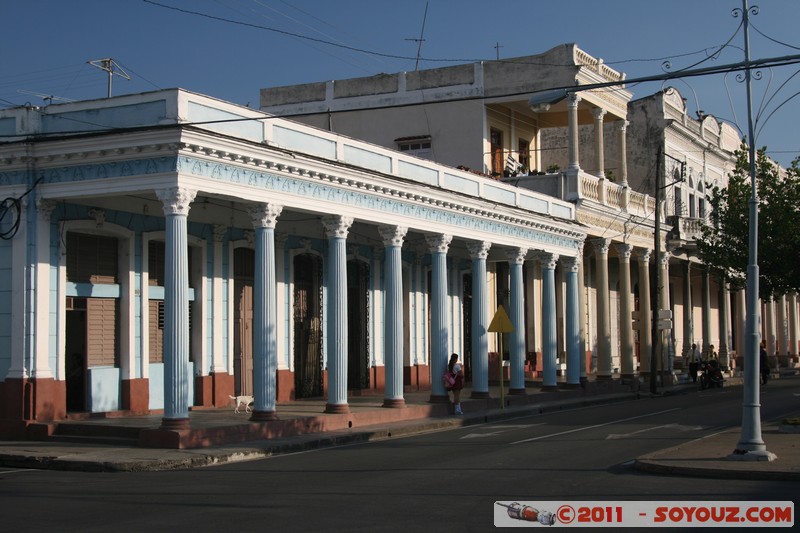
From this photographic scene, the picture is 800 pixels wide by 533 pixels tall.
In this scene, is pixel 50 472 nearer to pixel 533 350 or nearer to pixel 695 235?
pixel 533 350

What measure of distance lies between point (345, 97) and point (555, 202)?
947cm

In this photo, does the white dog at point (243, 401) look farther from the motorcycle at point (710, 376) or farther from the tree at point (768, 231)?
the motorcycle at point (710, 376)

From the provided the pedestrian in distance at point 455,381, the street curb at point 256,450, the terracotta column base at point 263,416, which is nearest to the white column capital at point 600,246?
the street curb at point 256,450

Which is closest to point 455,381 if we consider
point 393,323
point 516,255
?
point 393,323

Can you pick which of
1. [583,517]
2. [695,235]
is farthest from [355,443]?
[695,235]

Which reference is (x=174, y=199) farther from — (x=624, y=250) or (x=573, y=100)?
(x=624, y=250)

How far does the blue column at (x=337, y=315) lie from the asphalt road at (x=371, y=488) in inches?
112

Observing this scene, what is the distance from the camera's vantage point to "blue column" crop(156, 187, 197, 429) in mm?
17500

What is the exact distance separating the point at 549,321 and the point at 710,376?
11.6 meters

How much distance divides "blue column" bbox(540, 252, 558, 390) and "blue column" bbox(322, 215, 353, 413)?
35.9 feet

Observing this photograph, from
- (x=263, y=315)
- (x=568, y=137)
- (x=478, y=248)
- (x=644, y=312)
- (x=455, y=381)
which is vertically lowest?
(x=455, y=381)

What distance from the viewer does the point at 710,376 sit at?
3984 cm

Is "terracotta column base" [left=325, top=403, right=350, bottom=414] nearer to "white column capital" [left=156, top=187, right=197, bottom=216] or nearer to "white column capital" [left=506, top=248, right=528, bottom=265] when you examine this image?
"white column capital" [left=156, top=187, right=197, bottom=216]

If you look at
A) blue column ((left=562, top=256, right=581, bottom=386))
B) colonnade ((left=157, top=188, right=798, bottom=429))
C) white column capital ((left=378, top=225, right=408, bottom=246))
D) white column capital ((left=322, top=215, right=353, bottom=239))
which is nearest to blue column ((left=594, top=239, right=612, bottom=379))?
colonnade ((left=157, top=188, right=798, bottom=429))
